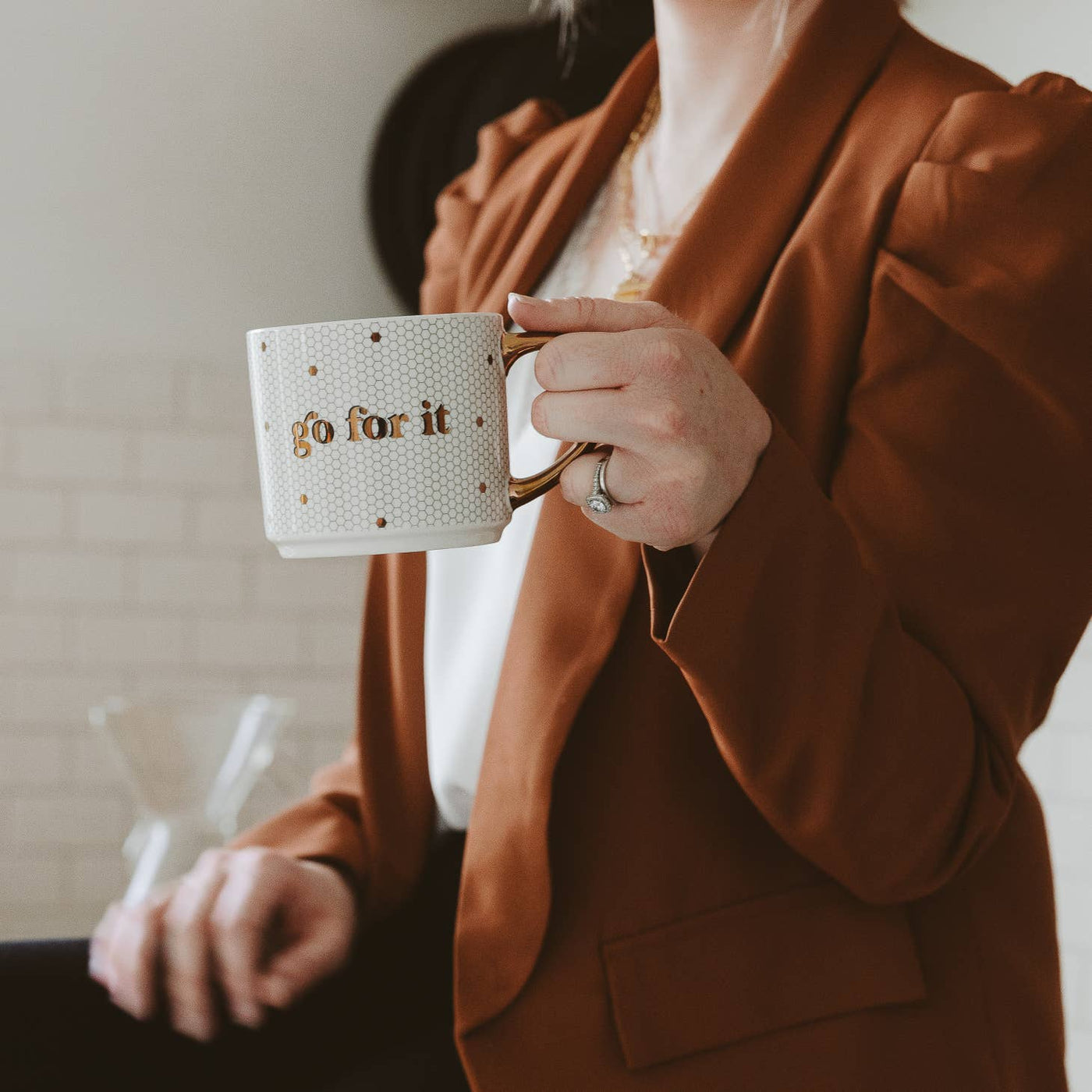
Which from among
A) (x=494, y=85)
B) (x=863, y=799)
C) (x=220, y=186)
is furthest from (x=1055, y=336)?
(x=220, y=186)

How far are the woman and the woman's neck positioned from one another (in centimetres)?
12

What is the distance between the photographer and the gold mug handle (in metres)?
0.48

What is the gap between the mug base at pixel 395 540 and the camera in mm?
499

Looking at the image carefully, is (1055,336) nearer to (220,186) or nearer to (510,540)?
(510,540)

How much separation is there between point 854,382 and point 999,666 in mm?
189

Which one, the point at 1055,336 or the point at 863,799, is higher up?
the point at 1055,336

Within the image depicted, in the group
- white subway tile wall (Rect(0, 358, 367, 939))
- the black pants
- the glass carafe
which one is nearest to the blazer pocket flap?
the black pants

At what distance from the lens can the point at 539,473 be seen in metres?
0.50

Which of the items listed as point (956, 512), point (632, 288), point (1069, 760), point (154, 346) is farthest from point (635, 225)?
point (154, 346)

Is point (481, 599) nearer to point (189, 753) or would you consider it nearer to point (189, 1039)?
point (189, 1039)

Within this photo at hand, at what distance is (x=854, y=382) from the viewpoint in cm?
70

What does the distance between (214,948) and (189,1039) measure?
126 mm

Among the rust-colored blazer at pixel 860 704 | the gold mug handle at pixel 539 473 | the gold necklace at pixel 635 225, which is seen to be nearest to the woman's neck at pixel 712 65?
the gold necklace at pixel 635 225

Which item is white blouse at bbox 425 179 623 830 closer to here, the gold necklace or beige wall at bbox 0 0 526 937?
the gold necklace
